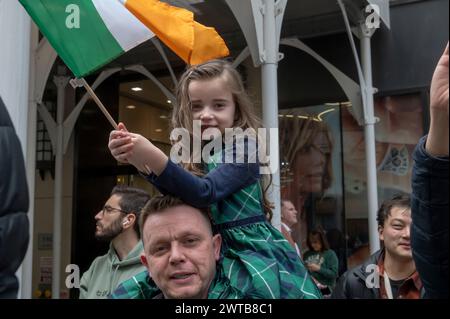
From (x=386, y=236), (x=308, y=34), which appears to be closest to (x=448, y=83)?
(x=386, y=236)

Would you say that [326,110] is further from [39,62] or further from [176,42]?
[176,42]

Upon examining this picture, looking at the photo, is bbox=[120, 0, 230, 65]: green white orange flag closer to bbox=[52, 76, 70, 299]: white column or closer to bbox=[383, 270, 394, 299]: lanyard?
bbox=[383, 270, 394, 299]: lanyard

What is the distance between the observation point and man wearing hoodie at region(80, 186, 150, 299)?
3846 millimetres

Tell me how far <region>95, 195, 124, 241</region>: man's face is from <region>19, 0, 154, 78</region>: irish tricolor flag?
2120 millimetres

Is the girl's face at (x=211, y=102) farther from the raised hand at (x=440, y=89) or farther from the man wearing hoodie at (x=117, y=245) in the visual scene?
the man wearing hoodie at (x=117, y=245)

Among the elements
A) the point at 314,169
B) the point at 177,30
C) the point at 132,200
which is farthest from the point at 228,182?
the point at 314,169

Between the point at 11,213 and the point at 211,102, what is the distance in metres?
0.86

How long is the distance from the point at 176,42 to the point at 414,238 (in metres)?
1.67

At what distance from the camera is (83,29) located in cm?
227

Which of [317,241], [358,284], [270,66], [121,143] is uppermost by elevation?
[270,66]

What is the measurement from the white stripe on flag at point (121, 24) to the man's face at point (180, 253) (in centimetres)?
90

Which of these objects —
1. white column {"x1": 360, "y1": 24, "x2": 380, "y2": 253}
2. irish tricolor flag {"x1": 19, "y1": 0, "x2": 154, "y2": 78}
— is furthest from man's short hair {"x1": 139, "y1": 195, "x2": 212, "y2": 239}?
white column {"x1": 360, "y1": 24, "x2": 380, "y2": 253}

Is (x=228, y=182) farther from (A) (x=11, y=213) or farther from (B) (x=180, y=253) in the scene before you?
(A) (x=11, y=213)

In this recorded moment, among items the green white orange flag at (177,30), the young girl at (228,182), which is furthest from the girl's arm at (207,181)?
the green white orange flag at (177,30)
